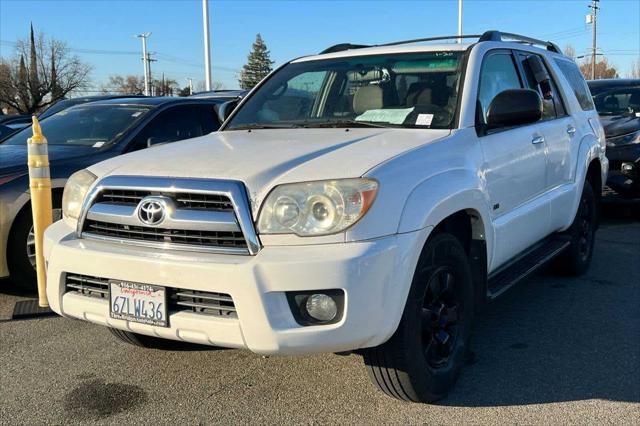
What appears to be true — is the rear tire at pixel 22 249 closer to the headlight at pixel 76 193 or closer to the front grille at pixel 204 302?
the headlight at pixel 76 193

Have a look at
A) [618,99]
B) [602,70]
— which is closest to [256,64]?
[602,70]

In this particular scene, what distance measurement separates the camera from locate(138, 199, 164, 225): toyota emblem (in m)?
2.81

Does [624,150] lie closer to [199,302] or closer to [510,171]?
[510,171]

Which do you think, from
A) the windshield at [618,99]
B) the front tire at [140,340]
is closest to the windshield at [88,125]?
the front tire at [140,340]

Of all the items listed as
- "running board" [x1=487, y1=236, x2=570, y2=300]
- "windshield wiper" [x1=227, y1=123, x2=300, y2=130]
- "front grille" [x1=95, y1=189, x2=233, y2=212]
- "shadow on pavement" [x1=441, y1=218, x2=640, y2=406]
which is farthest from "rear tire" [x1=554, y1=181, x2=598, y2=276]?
"front grille" [x1=95, y1=189, x2=233, y2=212]

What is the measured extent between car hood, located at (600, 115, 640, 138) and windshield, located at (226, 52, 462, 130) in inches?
195

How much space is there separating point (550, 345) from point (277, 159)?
2.21 meters

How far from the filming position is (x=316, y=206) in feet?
8.73

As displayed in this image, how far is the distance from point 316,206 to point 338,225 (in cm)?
14

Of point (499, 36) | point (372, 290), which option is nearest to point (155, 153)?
point (372, 290)

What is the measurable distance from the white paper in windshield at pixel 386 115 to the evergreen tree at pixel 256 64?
6370 centimetres

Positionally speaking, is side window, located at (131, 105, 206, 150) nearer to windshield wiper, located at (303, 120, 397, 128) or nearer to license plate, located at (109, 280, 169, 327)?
windshield wiper, located at (303, 120, 397, 128)

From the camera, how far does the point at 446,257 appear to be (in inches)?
122

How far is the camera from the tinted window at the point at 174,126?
5770 mm
